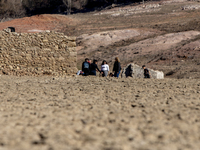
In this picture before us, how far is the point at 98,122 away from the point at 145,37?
24.0m

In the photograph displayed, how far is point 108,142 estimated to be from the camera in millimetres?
3297

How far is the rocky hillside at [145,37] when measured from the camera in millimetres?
19359

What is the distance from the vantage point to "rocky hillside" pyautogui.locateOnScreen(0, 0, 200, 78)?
19.4m

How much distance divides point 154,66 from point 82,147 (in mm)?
16471

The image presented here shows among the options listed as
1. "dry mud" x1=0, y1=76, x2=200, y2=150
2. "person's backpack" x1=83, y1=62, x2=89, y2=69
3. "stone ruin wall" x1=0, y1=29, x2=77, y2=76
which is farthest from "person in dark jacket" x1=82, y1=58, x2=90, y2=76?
"dry mud" x1=0, y1=76, x2=200, y2=150

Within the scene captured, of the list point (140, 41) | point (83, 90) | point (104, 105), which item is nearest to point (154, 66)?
point (140, 41)

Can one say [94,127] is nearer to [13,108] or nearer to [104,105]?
[104,105]

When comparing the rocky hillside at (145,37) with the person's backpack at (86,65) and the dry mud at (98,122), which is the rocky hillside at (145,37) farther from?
the dry mud at (98,122)

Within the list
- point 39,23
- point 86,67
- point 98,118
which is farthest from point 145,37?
point 98,118

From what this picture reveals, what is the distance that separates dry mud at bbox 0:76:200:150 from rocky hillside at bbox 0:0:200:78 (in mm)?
9350

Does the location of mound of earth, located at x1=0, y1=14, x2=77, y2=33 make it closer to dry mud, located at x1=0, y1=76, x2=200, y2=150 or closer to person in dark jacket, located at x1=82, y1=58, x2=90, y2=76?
person in dark jacket, located at x1=82, y1=58, x2=90, y2=76

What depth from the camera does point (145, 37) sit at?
27266 mm

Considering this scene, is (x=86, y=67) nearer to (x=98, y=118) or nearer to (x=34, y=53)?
(x=34, y=53)

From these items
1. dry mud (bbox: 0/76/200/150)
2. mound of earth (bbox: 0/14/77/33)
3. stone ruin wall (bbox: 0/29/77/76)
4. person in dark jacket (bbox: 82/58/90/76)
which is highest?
mound of earth (bbox: 0/14/77/33)
